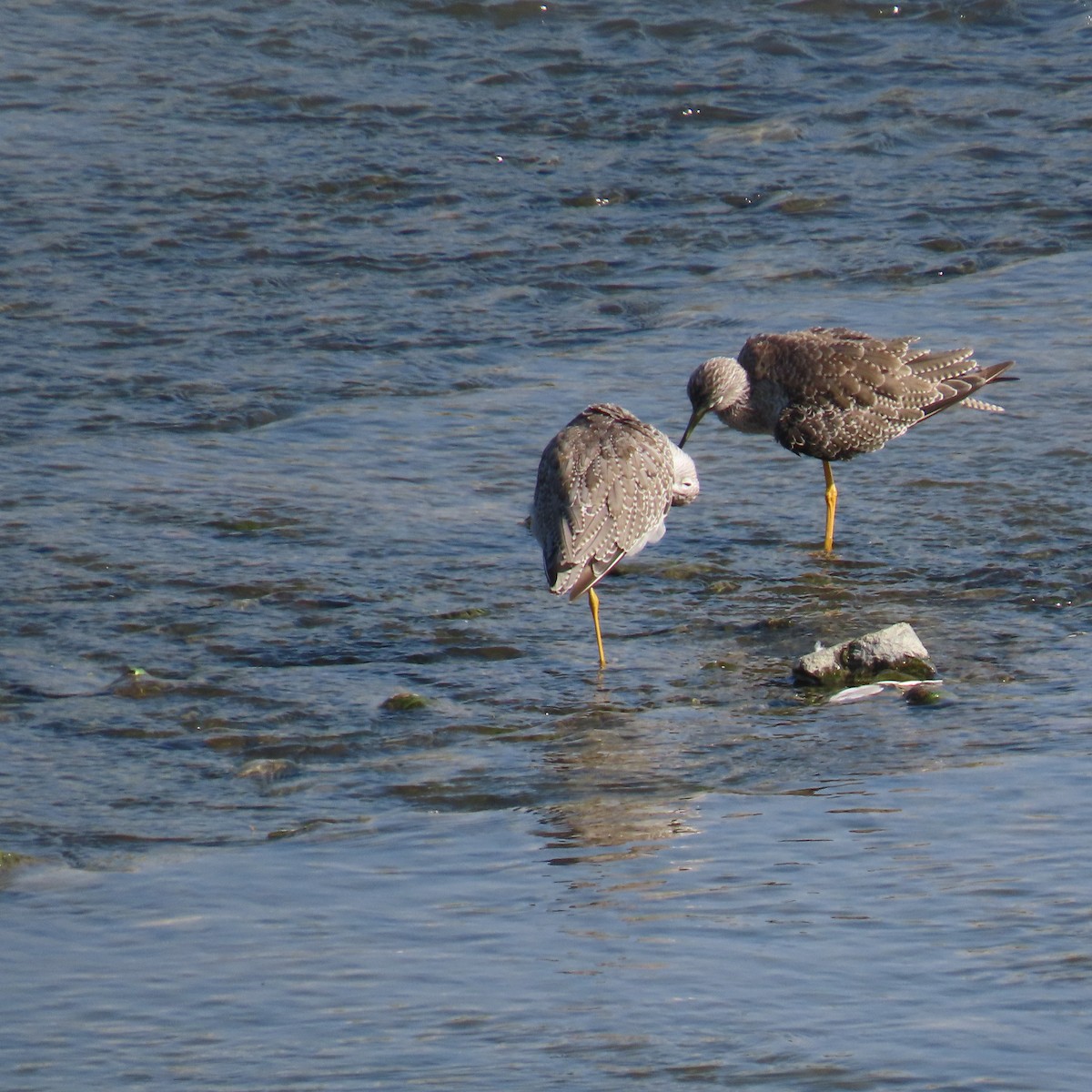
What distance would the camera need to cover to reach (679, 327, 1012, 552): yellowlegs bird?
8117 mm

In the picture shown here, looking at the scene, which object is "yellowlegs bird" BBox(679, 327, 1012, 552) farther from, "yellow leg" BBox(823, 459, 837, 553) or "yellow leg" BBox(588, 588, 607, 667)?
"yellow leg" BBox(588, 588, 607, 667)

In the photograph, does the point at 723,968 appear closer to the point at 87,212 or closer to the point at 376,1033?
the point at 376,1033

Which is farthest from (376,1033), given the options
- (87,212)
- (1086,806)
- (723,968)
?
(87,212)

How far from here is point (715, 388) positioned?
818cm

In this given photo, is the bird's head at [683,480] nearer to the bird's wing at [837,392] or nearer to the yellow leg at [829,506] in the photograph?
the yellow leg at [829,506]

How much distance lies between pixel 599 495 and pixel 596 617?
46 cm

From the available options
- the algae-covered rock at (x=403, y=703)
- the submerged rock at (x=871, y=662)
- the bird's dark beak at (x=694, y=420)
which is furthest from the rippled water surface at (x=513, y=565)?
the bird's dark beak at (x=694, y=420)

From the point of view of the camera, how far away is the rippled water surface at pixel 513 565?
4.22 meters

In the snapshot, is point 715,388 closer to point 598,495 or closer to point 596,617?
point 598,495

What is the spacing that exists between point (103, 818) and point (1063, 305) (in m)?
6.37

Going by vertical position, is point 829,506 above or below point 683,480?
below

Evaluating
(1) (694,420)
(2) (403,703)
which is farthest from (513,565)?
(2) (403,703)

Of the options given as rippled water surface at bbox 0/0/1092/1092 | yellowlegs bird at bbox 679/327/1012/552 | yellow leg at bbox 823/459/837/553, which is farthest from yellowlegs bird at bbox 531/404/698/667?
yellowlegs bird at bbox 679/327/1012/552

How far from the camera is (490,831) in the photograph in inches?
205
